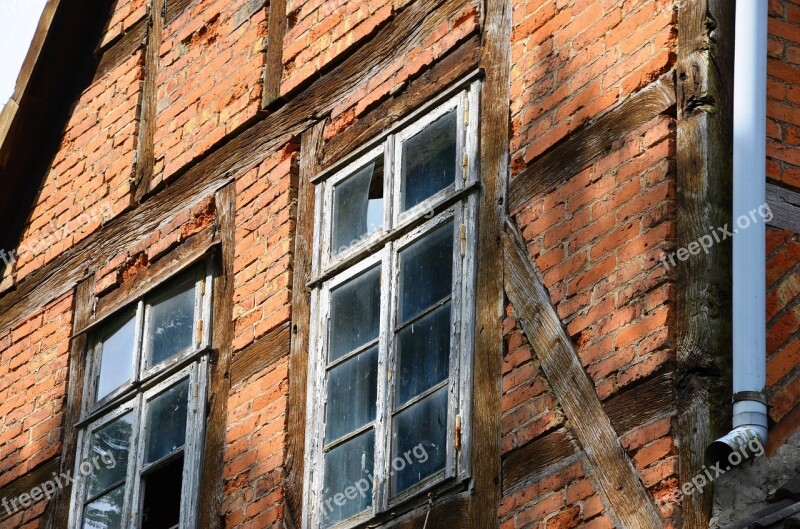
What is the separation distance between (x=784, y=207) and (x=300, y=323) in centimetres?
229

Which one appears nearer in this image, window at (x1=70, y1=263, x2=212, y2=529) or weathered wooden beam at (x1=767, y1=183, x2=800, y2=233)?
weathered wooden beam at (x1=767, y1=183, x2=800, y2=233)

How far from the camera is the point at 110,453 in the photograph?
7953 millimetres

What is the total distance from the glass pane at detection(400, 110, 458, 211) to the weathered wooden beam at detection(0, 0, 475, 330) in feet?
1.42

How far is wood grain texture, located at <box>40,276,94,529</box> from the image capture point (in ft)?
26.5

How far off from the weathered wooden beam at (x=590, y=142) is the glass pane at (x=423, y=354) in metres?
0.55

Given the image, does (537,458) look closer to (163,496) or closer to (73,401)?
(163,496)

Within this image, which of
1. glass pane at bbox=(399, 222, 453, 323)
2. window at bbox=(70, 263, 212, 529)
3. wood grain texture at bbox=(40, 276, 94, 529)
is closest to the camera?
glass pane at bbox=(399, 222, 453, 323)

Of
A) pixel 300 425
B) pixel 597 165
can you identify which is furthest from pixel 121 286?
pixel 597 165

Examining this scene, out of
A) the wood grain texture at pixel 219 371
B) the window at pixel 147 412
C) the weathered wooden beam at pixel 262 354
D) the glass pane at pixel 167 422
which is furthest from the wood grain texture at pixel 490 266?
the glass pane at pixel 167 422

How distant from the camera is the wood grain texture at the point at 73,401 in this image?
8062mm

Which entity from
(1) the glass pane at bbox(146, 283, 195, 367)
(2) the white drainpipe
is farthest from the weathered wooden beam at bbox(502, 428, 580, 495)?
(1) the glass pane at bbox(146, 283, 195, 367)

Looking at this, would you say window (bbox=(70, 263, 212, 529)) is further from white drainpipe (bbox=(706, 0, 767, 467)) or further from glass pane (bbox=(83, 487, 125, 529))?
white drainpipe (bbox=(706, 0, 767, 467))

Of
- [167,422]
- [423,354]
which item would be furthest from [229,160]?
[423,354]

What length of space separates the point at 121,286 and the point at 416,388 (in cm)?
233
